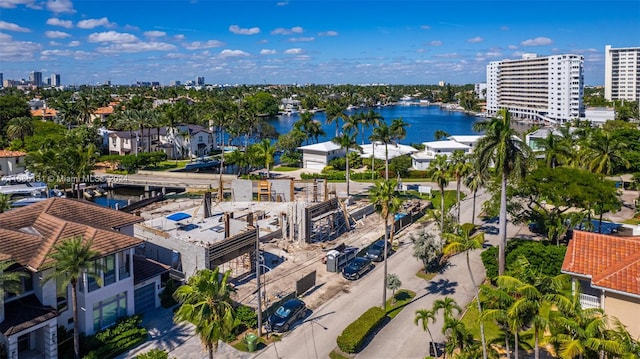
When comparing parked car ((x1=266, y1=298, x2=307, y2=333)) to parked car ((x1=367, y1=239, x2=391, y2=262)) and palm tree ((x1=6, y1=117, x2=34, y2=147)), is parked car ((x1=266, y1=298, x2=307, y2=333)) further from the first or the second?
palm tree ((x1=6, y1=117, x2=34, y2=147))

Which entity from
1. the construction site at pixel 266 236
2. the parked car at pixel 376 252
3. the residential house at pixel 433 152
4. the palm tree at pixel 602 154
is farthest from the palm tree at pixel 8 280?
the residential house at pixel 433 152

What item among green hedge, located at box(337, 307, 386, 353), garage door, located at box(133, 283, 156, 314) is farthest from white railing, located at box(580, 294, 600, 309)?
garage door, located at box(133, 283, 156, 314)

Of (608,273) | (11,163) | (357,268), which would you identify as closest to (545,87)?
(357,268)

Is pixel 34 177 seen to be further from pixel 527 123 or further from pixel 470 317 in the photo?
pixel 527 123

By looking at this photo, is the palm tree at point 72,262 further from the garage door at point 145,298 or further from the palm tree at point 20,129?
the palm tree at point 20,129

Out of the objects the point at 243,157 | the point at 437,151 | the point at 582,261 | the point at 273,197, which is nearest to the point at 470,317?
the point at 582,261
